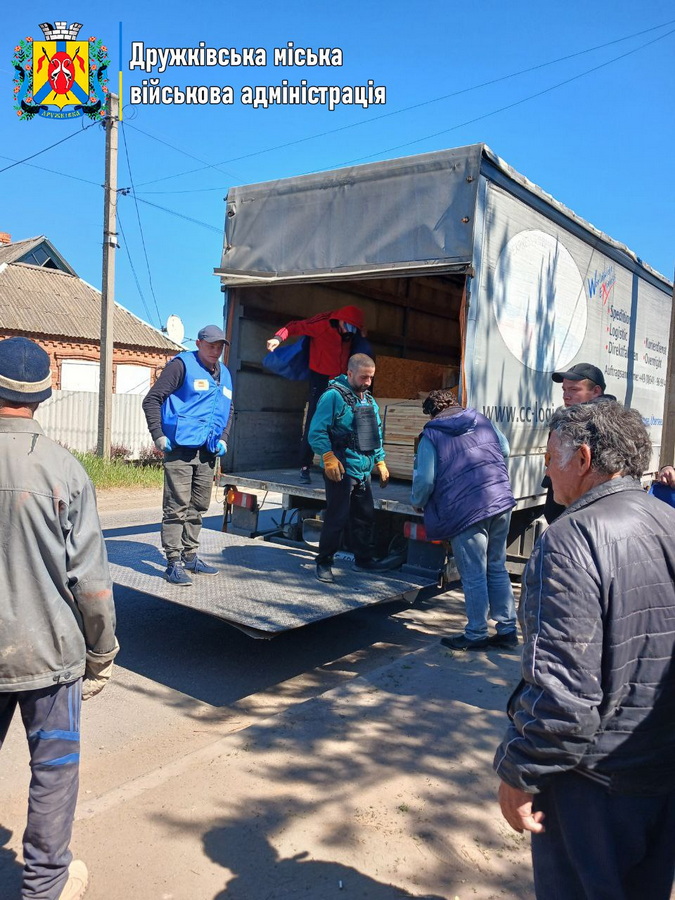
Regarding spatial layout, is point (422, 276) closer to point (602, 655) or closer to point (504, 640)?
point (504, 640)

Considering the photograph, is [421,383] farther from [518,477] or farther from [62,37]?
[62,37]

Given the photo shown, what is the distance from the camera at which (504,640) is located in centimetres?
534

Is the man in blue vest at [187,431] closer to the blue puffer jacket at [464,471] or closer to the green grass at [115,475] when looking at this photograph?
the blue puffer jacket at [464,471]

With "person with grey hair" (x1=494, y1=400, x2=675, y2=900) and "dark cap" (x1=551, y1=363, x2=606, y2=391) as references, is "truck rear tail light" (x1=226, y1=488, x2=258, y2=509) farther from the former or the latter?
"person with grey hair" (x1=494, y1=400, x2=675, y2=900)

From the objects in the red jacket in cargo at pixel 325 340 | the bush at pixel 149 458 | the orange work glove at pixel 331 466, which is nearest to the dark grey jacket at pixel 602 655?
the orange work glove at pixel 331 466

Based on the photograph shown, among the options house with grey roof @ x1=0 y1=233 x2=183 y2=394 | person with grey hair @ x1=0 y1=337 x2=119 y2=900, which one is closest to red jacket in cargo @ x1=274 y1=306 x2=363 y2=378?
person with grey hair @ x1=0 y1=337 x2=119 y2=900

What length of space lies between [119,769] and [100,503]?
953 centimetres

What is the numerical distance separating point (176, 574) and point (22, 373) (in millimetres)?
3243

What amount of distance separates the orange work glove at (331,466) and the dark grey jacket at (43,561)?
128 inches

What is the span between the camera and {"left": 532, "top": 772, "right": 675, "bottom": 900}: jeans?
5.98 feet

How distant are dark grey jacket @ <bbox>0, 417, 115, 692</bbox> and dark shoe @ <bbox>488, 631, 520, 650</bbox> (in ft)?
11.5

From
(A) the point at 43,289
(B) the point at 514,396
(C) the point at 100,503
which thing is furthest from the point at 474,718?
(A) the point at 43,289

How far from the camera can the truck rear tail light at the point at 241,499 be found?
7.20 m

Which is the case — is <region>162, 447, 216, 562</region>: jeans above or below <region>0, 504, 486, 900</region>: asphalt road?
above
